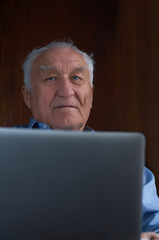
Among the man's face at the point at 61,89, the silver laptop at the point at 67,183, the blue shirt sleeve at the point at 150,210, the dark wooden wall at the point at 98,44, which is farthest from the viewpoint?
the dark wooden wall at the point at 98,44

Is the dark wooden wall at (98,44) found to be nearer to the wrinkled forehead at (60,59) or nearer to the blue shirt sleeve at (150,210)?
the wrinkled forehead at (60,59)

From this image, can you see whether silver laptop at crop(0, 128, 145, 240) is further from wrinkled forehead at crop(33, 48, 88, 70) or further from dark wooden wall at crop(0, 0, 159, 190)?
dark wooden wall at crop(0, 0, 159, 190)

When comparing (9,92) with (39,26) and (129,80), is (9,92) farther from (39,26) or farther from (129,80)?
(129,80)

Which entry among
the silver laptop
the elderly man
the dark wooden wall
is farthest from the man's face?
the silver laptop

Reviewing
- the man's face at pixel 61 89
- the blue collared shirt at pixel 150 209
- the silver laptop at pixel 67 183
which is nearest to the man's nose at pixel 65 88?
Result: the man's face at pixel 61 89

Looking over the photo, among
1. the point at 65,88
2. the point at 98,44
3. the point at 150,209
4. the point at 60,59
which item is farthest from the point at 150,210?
the point at 98,44

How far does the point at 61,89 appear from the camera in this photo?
1563 millimetres

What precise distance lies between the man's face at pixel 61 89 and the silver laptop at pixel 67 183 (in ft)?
3.37

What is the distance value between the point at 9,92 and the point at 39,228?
6.42ft

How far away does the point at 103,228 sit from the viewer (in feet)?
1.65

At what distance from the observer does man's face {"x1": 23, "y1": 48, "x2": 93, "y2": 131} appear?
60.4 inches

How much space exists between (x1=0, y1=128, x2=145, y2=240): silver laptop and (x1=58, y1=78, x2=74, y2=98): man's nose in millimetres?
1072

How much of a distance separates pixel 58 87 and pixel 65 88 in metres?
0.04

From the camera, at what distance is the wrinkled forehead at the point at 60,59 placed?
159cm
